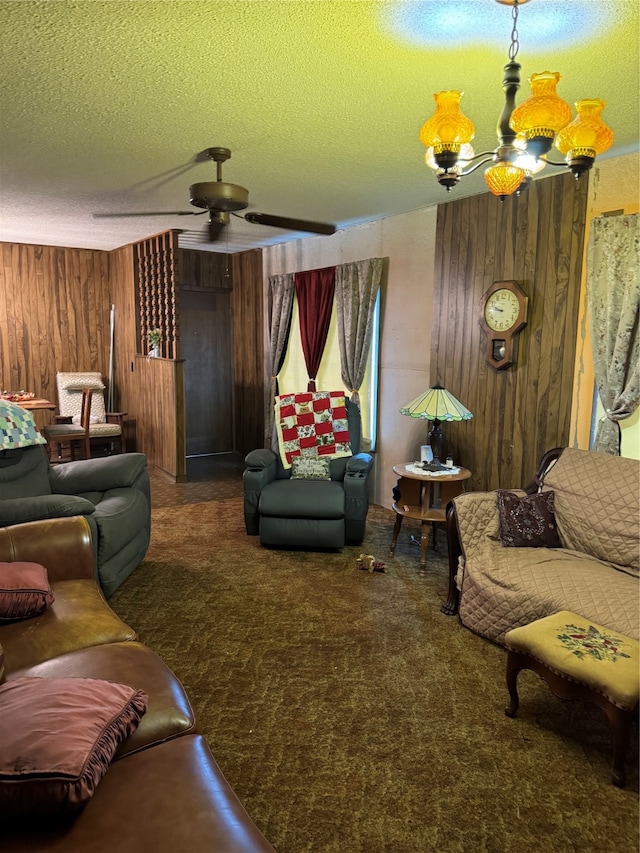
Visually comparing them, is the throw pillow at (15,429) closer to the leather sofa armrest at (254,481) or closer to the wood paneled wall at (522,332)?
the leather sofa armrest at (254,481)

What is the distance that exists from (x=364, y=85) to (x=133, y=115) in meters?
1.11

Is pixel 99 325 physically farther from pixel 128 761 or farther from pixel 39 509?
pixel 128 761

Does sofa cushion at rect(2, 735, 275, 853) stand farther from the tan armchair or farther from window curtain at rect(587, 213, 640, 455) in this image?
the tan armchair

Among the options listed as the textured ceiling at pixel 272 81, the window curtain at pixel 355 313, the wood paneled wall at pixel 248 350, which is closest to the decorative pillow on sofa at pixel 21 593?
the textured ceiling at pixel 272 81

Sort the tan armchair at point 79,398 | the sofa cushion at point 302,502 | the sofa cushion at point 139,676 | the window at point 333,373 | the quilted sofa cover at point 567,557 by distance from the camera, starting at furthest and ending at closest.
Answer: the tan armchair at point 79,398 < the window at point 333,373 < the sofa cushion at point 302,502 < the quilted sofa cover at point 567,557 < the sofa cushion at point 139,676

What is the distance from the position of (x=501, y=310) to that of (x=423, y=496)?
1408 millimetres

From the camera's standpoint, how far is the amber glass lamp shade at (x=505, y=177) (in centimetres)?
198

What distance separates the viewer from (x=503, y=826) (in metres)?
1.83

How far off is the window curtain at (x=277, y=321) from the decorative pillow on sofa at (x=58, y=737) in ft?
17.0

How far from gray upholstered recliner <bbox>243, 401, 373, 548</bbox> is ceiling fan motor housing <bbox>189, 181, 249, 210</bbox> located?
1895 millimetres

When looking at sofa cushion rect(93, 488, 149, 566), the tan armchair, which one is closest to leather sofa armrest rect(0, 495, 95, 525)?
sofa cushion rect(93, 488, 149, 566)

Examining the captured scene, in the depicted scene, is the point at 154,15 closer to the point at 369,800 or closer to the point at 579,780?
the point at 369,800

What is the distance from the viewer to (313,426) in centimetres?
473

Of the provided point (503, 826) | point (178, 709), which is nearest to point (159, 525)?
point (178, 709)
